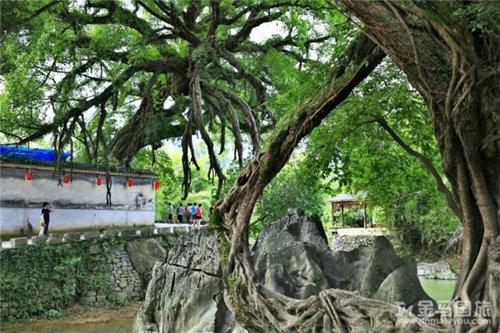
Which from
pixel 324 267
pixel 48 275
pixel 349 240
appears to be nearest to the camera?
pixel 324 267

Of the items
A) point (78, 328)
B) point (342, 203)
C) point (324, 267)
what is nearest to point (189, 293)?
point (324, 267)

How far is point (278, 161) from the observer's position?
5.42 meters

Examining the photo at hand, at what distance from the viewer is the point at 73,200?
557 inches

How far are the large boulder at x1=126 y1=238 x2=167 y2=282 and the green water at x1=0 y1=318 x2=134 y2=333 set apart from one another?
2357 mm

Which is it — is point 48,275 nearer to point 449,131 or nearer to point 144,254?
point 144,254

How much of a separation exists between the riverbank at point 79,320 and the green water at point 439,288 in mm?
7178

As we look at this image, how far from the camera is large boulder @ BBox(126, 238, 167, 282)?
46.2 feet

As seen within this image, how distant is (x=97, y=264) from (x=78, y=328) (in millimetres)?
2376

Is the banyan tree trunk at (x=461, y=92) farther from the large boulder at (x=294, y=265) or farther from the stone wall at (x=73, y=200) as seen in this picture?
the stone wall at (x=73, y=200)

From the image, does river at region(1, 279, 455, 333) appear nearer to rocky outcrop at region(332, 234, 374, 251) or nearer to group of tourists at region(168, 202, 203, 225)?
group of tourists at region(168, 202, 203, 225)

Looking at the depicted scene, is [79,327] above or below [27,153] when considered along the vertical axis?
below

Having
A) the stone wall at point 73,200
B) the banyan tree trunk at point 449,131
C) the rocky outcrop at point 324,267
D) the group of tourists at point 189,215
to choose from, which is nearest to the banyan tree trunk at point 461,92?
the banyan tree trunk at point 449,131

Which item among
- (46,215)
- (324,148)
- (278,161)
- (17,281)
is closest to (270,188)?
(46,215)

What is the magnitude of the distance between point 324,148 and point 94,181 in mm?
9308
